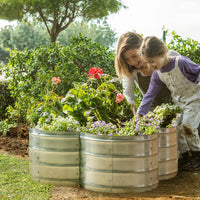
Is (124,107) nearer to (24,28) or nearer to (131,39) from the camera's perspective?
(131,39)

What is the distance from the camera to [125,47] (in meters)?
3.30

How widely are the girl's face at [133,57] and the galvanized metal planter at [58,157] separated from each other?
1087 millimetres

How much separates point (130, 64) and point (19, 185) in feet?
5.40

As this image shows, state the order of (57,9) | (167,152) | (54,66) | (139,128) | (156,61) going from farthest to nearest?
(57,9), (54,66), (156,61), (167,152), (139,128)

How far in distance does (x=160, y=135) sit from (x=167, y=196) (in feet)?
1.95

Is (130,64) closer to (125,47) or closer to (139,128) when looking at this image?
(125,47)

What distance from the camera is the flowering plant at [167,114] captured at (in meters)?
2.98

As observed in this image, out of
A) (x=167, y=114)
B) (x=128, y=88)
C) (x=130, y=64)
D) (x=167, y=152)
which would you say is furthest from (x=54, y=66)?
(x=167, y=152)

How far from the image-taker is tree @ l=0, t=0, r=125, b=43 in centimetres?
1056

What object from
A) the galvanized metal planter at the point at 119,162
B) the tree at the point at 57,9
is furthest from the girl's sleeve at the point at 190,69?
the tree at the point at 57,9

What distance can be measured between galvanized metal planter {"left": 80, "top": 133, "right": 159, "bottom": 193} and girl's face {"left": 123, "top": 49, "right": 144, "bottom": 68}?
101 cm

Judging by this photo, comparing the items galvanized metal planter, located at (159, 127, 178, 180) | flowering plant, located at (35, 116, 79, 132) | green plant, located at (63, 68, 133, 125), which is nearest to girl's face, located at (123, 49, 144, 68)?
green plant, located at (63, 68, 133, 125)

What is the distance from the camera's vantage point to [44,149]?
2.78m

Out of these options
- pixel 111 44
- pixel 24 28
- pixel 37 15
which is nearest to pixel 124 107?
pixel 37 15
